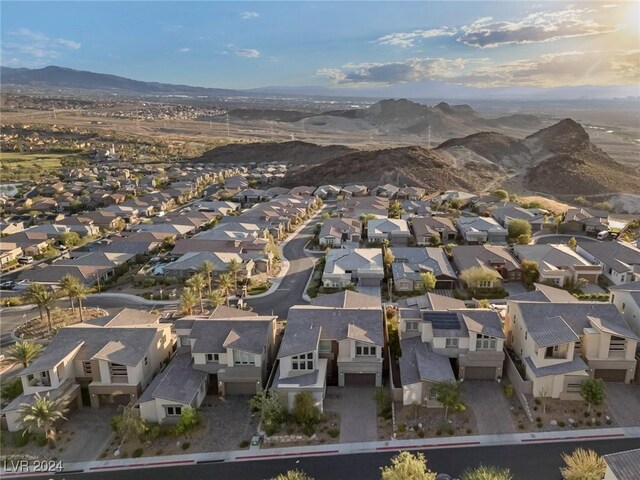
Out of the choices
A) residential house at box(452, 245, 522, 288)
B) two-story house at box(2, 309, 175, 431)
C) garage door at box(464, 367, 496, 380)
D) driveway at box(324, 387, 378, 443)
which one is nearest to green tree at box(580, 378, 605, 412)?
garage door at box(464, 367, 496, 380)

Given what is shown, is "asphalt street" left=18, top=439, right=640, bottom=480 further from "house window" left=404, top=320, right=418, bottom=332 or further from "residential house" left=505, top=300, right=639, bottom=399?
"house window" left=404, top=320, right=418, bottom=332

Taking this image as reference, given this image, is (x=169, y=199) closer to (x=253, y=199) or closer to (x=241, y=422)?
(x=253, y=199)

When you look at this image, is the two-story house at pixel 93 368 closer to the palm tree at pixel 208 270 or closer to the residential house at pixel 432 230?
the palm tree at pixel 208 270

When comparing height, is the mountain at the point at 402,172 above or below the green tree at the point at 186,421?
above

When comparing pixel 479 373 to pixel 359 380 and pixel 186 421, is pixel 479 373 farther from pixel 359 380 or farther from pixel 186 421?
pixel 186 421

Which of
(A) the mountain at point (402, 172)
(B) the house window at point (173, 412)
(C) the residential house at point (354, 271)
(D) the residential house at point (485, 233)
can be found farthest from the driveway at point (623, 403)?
(A) the mountain at point (402, 172)

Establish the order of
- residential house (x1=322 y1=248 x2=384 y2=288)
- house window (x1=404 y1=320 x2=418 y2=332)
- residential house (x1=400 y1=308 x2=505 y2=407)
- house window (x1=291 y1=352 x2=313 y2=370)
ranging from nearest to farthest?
house window (x1=291 y1=352 x2=313 y2=370)
residential house (x1=400 y1=308 x2=505 y2=407)
house window (x1=404 y1=320 x2=418 y2=332)
residential house (x1=322 y1=248 x2=384 y2=288)

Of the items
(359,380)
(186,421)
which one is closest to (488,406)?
(359,380)
